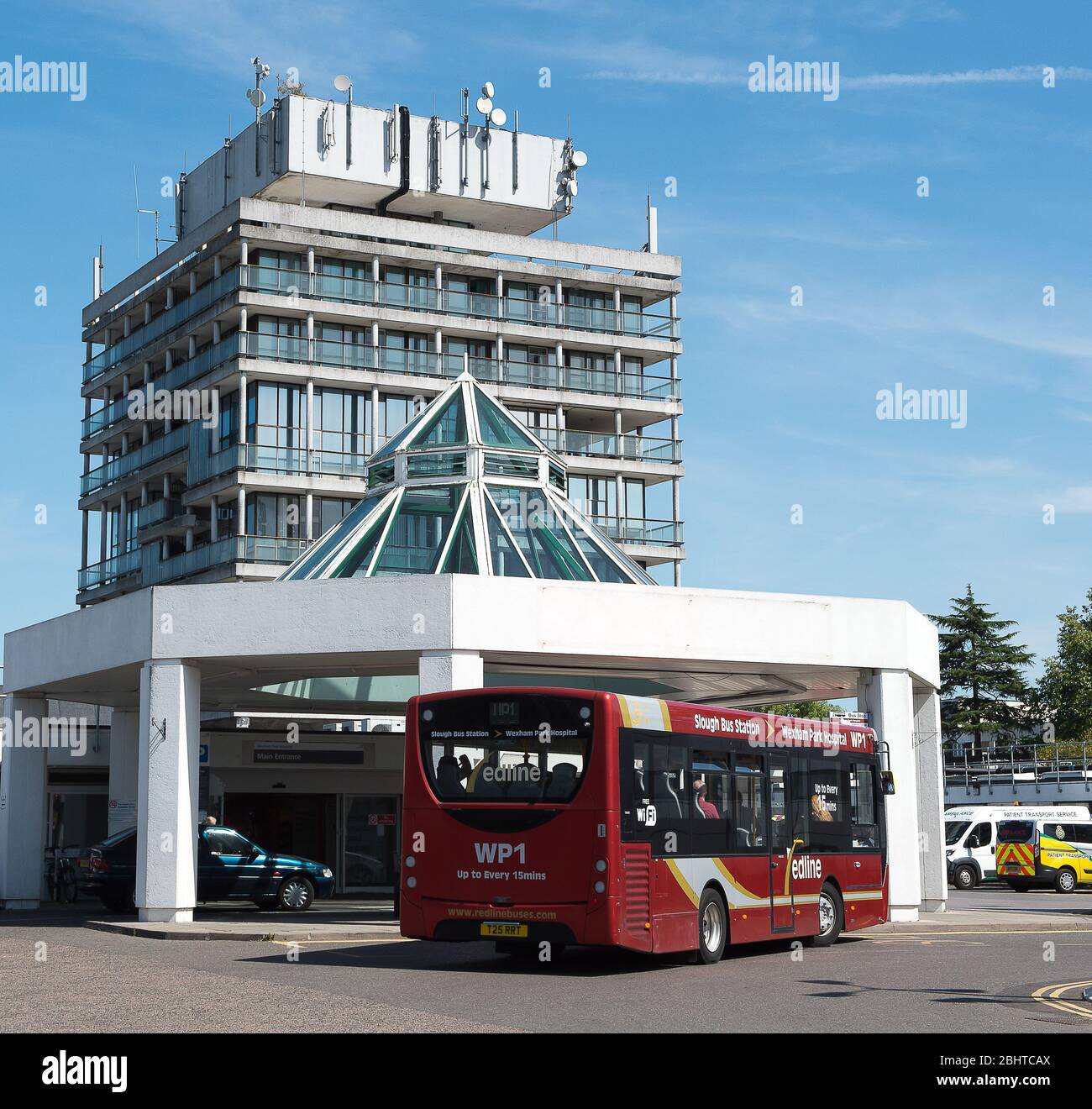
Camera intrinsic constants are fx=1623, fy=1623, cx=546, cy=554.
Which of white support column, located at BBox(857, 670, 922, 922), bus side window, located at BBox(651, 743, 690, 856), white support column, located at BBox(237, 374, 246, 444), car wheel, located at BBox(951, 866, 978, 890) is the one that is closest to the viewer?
bus side window, located at BBox(651, 743, 690, 856)

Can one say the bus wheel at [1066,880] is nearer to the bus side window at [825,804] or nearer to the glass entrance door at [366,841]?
the glass entrance door at [366,841]

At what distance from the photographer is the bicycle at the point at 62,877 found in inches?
1439

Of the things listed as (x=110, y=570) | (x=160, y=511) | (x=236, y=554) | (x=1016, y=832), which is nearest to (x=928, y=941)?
(x=1016, y=832)

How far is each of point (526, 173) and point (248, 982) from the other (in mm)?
57725

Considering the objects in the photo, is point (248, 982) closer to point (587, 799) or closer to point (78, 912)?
point (587, 799)

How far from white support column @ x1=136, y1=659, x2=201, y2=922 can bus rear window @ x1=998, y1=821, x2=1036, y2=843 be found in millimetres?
28203

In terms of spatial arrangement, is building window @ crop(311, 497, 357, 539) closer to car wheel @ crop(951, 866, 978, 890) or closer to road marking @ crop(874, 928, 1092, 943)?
car wheel @ crop(951, 866, 978, 890)

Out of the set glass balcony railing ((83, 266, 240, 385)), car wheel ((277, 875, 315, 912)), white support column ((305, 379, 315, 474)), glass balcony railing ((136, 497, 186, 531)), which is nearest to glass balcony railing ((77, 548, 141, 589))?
glass balcony railing ((136, 497, 186, 531))

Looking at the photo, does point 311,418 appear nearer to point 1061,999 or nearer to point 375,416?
point 375,416

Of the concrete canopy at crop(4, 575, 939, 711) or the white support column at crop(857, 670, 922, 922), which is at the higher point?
the concrete canopy at crop(4, 575, 939, 711)

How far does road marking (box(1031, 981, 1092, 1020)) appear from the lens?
45.1ft

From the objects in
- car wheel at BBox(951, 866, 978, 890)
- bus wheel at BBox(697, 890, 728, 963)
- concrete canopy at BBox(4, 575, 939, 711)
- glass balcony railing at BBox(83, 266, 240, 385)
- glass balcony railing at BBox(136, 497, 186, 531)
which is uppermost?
glass balcony railing at BBox(83, 266, 240, 385)

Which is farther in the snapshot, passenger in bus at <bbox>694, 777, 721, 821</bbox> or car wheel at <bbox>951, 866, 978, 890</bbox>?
car wheel at <bbox>951, 866, 978, 890</bbox>

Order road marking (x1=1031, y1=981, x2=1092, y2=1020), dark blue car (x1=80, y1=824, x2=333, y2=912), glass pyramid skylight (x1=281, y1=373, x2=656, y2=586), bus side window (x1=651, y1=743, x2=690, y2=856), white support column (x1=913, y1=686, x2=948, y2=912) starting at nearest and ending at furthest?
road marking (x1=1031, y1=981, x2=1092, y2=1020) < bus side window (x1=651, y1=743, x2=690, y2=856) < glass pyramid skylight (x1=281, y1=373, x2=656, y2=586) < dark blue car (x1=80, y1=824, x2=333, y2=912) < white support column (x1=913, y1=686, x2=948, y2=912)
